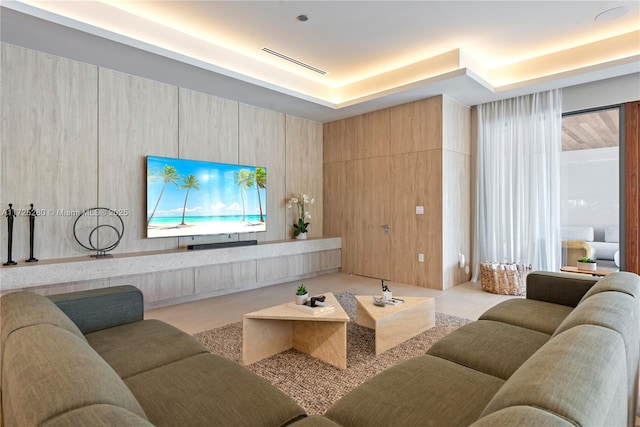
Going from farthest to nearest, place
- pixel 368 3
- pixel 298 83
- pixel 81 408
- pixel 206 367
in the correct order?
pixel 298 83 < pixel 368 3 < pixel 206 367 < pixel 81 408

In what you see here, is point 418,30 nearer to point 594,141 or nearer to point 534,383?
point 594,141

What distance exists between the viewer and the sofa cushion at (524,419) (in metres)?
0.68

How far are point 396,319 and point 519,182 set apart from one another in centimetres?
328

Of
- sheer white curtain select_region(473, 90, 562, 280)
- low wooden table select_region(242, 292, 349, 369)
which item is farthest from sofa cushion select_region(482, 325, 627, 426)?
sheer white curtain select_region(473, 90, 562, 280)

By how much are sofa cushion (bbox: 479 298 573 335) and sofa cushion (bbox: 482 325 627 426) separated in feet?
3.41

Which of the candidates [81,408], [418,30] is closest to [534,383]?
[81,408]

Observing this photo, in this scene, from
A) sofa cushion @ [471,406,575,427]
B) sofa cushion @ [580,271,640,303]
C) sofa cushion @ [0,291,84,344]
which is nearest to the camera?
sofa cushion @ [471,406,575,427]

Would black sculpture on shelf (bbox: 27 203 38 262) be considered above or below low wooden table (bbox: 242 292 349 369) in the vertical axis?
above

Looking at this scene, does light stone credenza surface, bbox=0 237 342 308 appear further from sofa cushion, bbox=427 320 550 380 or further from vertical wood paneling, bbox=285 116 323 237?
sofa cushion, bbox=427 320 550 380

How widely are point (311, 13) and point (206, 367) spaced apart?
A: 3.23 meters

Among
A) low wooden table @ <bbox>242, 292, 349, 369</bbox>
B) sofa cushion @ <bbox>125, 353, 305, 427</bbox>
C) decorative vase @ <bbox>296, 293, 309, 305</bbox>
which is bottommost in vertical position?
low wooden table @ <bbox>242, 292, 349, 369</bbox>

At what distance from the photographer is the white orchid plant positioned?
5.73m

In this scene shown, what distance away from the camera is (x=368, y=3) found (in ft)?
10.7

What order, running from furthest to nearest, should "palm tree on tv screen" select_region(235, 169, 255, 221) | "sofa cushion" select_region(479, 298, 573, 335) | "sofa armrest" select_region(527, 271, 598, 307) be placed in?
1. "palm tree on tv screen" select_region(235, 169, 255, 221)
2. "sofa armrest" select_region(527, 271, 598, 307)
3. "sofa cushion" select_region(479, 298, 573, 335)
